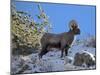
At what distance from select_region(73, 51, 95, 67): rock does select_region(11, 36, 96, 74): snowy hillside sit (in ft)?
0.06

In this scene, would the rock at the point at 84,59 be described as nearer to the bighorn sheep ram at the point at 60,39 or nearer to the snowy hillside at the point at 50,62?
the snowy hillside at the point at 50,62

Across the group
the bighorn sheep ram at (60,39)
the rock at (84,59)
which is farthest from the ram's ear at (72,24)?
the rock at (84,59)

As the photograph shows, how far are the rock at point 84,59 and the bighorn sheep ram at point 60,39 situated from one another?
0.55 ft

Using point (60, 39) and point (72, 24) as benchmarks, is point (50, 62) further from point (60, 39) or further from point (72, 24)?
point (72, 24)

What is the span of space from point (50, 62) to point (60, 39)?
0.31 meters

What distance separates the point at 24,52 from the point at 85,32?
843 mm

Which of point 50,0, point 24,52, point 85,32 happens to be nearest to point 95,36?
point 85,32

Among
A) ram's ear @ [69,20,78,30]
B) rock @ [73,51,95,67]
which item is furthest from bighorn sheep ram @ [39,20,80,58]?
rock @ [73,51,95,67]

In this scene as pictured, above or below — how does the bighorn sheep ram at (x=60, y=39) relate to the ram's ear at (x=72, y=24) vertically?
below

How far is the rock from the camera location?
2.86m

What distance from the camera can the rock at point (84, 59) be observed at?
2855mm

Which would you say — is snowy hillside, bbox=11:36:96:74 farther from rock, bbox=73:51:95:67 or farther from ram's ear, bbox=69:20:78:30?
ram's ear, bbox=69:20:78:30

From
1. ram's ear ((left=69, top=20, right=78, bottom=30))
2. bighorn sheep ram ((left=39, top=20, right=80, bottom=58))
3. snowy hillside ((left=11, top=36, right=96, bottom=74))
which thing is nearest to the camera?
snowy hillside ((left=11, top=36, right=96, bottom=74))

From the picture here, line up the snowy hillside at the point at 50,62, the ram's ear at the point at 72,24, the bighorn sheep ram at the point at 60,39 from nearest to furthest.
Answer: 1. the snowy hillside at the point at 50,62
2. the bighorn sheep ram at the point at 60,39
3. the ram's ear at the point at 72,24
